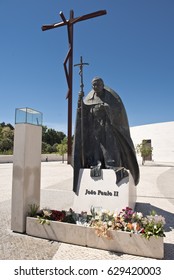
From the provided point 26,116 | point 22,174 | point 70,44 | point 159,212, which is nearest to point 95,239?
point 22,174

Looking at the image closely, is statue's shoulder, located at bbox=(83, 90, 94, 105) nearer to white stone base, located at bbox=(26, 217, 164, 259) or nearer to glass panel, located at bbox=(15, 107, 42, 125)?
glass panel, located at bbox=(15, 107, 42, 125)

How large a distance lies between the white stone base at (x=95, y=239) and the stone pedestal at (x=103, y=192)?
1.24 meters

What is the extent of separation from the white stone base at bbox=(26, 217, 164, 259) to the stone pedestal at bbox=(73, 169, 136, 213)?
1245 mm

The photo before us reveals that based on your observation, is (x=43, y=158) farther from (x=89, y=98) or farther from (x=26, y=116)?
(x=26, y=116)

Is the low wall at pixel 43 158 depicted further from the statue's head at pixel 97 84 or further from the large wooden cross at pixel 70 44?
the statue's head at pixel 97 84

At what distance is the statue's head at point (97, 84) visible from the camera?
5262mm

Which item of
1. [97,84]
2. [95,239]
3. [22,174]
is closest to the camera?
[95,239]

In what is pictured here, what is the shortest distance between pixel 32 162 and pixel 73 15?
16031mm

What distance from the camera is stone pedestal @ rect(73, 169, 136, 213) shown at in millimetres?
4715

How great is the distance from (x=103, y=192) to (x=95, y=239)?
1420mm

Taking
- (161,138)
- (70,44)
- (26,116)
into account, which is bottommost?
(26,116)

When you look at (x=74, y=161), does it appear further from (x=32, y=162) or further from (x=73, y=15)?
(x=73, y=15)

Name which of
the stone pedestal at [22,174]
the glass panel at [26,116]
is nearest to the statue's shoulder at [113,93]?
the glass panel at [26,116]

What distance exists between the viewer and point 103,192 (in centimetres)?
490
